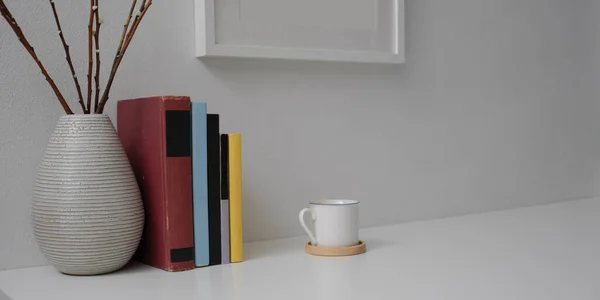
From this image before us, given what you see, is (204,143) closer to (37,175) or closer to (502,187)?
(37,175)

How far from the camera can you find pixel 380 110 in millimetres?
1381

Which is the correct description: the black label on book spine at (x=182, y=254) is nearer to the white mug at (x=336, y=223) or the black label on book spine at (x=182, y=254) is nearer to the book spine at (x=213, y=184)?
the book spine at (x=213, y=184)

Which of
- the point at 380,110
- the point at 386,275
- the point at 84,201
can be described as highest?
the point at 380,110

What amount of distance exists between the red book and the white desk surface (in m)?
0.03

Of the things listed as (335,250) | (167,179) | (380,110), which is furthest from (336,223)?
(380,110)

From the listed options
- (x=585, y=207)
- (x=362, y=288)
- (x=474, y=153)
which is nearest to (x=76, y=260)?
(x=362, y=288)

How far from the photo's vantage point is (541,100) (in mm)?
1667

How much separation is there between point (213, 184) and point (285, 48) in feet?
1.06

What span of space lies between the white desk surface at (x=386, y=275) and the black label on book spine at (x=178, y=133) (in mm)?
158

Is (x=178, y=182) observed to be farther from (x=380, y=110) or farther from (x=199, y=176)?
(x=380, y=110)

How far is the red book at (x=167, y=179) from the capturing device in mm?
946

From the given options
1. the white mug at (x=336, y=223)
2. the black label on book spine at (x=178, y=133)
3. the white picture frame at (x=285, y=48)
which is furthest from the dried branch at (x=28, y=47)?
the white mug at (x=336, y=223)

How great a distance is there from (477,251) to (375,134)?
1.19 ft

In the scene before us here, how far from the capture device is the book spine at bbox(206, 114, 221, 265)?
98 centimetres
